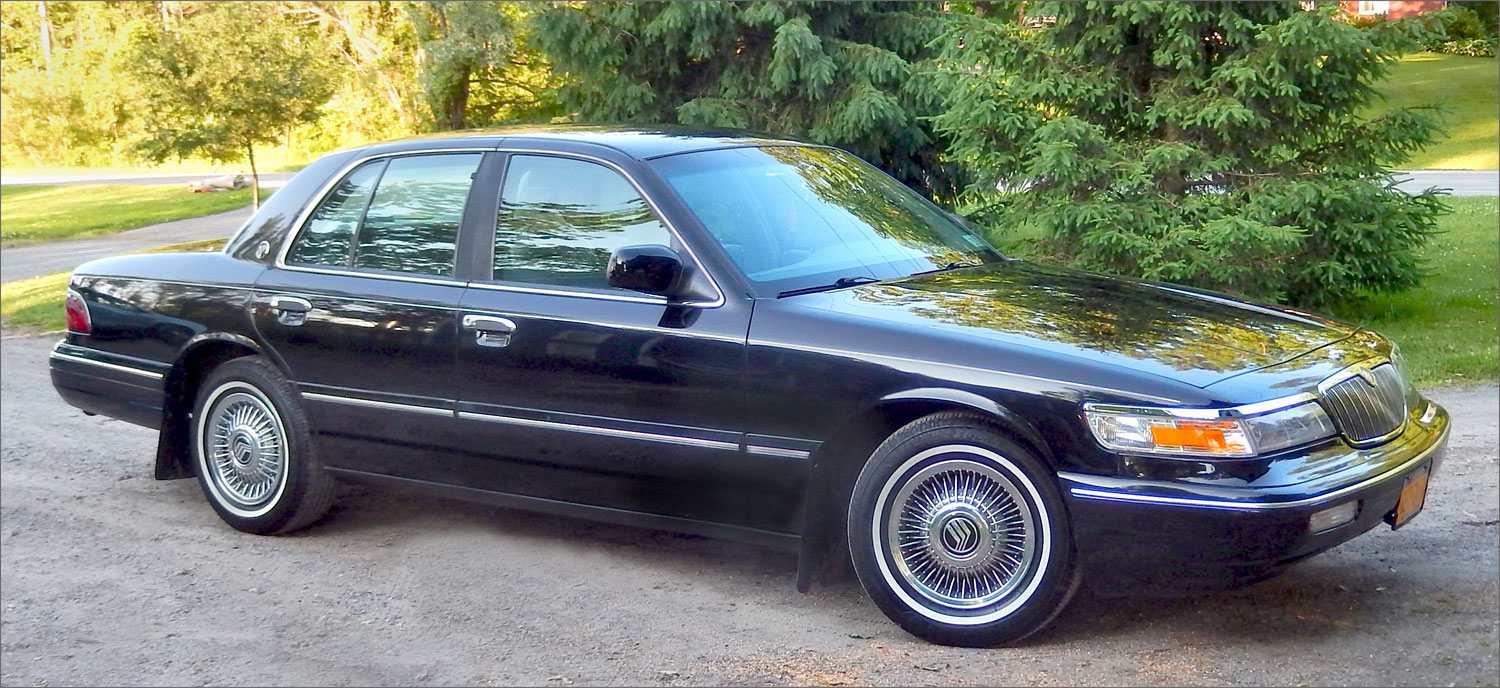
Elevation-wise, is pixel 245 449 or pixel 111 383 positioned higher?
pixel 111 383

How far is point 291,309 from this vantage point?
5.74 metres

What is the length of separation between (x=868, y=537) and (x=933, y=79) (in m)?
7.26

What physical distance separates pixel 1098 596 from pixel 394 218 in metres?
3.14

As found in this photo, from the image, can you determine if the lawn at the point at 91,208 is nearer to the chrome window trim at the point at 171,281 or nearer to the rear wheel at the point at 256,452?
the chrome window trim at the point at 171,281

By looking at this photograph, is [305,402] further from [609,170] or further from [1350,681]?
[1350,681]

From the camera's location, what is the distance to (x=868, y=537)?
175 inches

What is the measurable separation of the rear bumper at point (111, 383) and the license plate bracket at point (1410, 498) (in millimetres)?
4914

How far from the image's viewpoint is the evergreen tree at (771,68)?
11.8 metres

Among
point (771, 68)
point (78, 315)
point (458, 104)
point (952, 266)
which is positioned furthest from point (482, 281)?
point (458, 104)

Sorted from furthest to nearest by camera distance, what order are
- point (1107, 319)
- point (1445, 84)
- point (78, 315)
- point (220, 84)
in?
1. point (220, 84)
2. point (1445, 84)
3. point (78, 315)
4. point (1107, 319)

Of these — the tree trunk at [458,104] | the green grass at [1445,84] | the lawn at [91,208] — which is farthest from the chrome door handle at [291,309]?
the lawn at [91,208]

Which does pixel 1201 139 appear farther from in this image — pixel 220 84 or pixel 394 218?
pixel 220 84

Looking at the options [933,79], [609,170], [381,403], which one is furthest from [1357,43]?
[381,403]

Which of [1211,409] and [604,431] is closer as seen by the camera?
[1211,409]
